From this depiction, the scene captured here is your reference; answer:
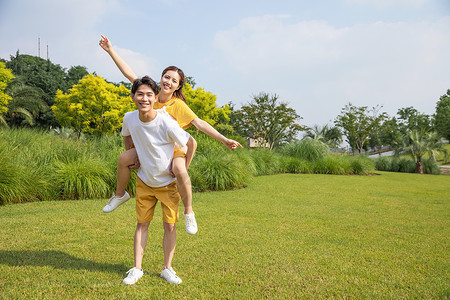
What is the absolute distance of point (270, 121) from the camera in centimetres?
2567

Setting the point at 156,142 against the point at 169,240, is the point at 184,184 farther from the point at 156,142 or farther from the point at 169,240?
the point at 169,240

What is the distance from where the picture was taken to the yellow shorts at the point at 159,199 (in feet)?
8.61

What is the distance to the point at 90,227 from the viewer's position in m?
4.44

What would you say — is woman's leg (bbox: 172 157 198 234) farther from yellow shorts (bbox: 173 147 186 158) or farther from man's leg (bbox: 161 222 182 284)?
man's leg (bbox: 161 222 182 284)

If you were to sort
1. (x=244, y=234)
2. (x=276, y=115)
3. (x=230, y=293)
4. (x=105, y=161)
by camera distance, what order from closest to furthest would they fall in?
1. (x=230, y=293)
2. (x=244, y=234)
3. (x=105, y=161)
4. (x=276, y=115)

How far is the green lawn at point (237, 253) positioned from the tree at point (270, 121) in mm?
19324

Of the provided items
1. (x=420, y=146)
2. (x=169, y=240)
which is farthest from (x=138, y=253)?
(x=420, y=146)

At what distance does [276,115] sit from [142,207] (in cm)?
2333

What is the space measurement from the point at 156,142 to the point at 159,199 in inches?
20.2

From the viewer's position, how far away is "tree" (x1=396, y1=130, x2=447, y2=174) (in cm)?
2059

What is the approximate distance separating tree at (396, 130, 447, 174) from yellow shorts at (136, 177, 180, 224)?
2213 cm

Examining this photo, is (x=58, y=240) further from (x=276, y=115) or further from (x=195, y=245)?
(x=276, y=115)

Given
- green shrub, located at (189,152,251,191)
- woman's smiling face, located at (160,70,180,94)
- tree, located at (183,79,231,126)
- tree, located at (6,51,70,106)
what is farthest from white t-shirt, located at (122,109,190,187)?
tree, located at (6,51,70,106)

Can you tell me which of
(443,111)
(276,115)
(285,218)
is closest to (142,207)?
(285,218)
